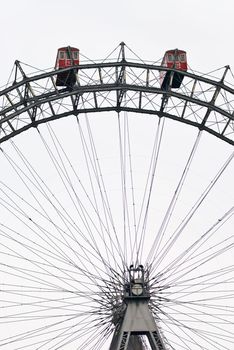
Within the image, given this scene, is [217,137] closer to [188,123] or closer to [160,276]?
[188,123]

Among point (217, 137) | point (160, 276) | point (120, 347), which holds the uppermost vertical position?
point (217, 137)

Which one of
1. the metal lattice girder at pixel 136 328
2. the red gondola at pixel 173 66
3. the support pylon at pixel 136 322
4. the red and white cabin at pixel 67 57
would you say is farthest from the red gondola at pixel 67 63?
the metal lattice girder at pixel 136 328

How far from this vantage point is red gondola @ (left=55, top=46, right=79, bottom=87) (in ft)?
133

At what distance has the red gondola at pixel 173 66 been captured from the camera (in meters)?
41.0

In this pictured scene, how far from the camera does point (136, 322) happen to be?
3834 centimetres

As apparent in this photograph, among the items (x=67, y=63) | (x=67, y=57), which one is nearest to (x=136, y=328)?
(x=67, y=63)

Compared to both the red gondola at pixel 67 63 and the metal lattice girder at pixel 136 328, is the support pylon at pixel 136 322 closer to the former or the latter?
the metal lattice girder at pixel 136 328

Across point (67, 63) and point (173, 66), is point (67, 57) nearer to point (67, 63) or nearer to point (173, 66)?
point (67, 63)

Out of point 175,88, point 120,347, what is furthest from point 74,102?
point 120,347

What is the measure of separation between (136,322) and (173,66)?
411 inches

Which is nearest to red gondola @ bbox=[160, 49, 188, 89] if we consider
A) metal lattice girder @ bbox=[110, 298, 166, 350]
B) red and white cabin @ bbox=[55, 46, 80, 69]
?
red and white cabin @ bbox=[55, 46, 80, 69]

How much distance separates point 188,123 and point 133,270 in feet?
22.5

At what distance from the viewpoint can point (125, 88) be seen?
4066 cm

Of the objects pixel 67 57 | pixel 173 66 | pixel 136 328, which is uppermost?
pixel 67 57
